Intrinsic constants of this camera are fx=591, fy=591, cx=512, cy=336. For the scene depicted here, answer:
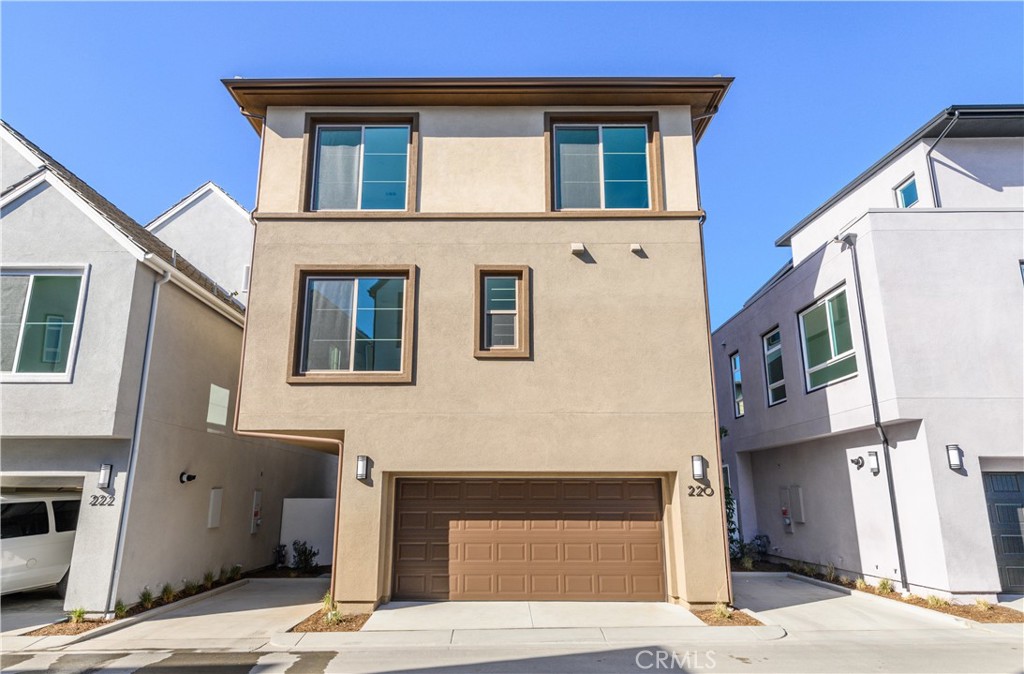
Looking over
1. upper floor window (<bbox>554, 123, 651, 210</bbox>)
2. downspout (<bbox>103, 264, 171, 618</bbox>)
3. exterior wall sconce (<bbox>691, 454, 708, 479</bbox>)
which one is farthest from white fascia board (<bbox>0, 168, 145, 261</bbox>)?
exterior wall sconce (<bbox>691, 454, 708, 479</bbox>)

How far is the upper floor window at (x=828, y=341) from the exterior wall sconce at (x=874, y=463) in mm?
1514

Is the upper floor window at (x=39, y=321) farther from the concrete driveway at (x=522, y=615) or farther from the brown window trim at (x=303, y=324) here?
the concrete driveway at (x=522, y=615)

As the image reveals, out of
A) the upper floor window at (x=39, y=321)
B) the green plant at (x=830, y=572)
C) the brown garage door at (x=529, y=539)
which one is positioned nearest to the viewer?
the upper floor window at (x=39, y=321)

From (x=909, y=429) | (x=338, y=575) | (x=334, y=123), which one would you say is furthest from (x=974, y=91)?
(x=338, y=575)

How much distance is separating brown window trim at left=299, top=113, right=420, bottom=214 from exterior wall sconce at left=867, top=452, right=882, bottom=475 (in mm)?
9536

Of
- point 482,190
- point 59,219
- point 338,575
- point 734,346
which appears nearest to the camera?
point 338,575

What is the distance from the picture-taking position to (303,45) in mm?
9914

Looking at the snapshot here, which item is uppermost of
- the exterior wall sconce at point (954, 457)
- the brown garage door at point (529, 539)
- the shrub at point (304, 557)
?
the exterior wall sconce at point (954, 457)

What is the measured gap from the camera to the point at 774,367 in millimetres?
14656

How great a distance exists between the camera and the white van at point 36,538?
9391 mm

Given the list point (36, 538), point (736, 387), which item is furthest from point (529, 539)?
point (736, 387)

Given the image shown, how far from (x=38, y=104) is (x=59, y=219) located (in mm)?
2253

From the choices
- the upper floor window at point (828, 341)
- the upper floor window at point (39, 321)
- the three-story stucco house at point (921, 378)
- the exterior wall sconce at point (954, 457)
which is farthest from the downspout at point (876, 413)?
the upper floor window at point (39, 321)

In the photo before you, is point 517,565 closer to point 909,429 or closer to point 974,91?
point 909,429
